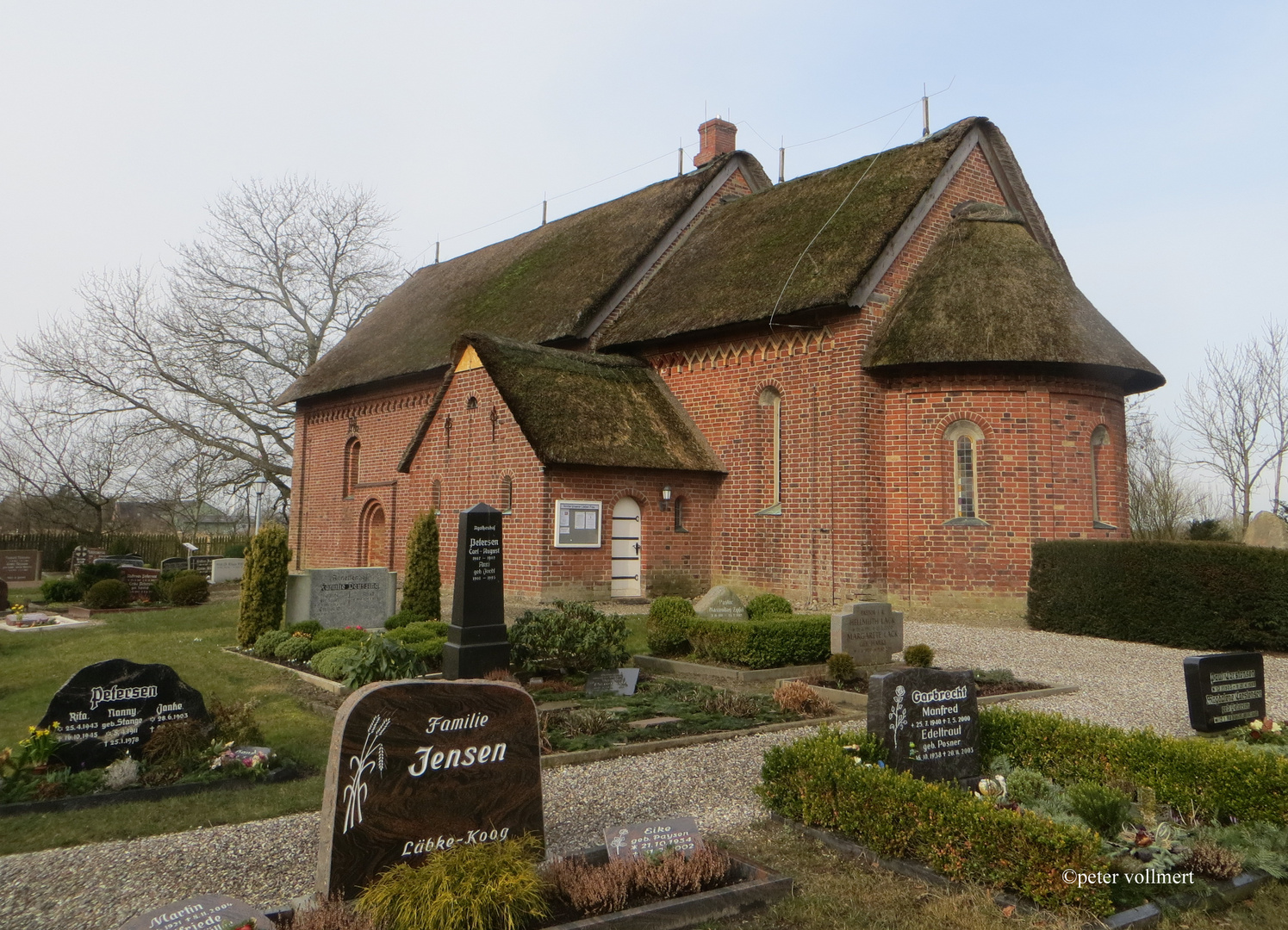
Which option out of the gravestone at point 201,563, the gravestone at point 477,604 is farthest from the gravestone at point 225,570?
the gravestone at point 477,604

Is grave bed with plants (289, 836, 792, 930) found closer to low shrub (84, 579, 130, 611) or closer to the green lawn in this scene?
the green lawn

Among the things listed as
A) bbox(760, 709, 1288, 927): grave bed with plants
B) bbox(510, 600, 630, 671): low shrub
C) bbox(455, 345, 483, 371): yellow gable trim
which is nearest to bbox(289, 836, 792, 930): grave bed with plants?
bbox(760, 709, 1288, 927): grave bed with plants

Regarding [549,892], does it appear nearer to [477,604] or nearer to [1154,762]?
[1154,762]

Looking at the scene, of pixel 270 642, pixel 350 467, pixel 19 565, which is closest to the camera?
pixel 270 642

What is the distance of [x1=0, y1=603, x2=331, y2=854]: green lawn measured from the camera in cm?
539

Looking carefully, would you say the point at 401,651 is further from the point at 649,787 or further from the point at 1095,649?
the point at 1095,649

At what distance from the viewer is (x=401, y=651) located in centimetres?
915

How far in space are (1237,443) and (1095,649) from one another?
23855 millimetres

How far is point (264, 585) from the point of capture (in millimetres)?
12820

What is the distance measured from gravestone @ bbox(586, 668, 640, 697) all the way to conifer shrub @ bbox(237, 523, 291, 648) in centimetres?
561

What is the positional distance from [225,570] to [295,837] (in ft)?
72.3

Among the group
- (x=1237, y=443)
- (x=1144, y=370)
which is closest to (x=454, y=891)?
(x=1144, y=370)

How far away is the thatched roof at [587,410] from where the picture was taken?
54.3 ft

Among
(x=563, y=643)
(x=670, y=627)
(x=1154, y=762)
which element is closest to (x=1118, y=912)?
(x=1154, y=762)
